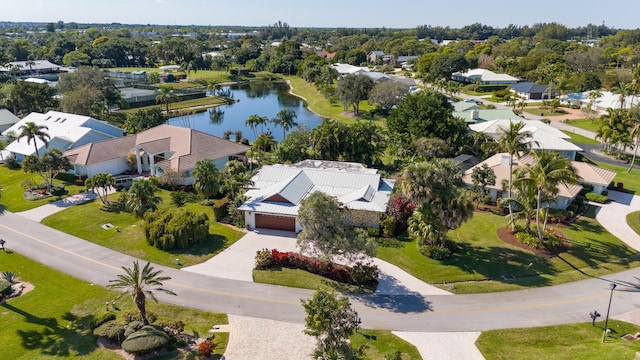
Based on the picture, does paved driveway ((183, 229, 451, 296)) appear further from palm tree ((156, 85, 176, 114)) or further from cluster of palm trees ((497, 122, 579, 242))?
palm tree ((156, 85, 176, 114))

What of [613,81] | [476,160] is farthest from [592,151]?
[613,81]

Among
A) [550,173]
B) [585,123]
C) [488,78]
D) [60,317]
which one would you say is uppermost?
[488,78]

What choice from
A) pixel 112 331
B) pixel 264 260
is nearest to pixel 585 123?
pixel 264 260

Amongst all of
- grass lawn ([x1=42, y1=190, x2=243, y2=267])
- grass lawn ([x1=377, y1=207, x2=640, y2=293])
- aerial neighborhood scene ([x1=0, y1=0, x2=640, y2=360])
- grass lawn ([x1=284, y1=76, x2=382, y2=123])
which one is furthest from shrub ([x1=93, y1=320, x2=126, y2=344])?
grass lawn ([x1=284, y1=76, x2=382, y2=123])

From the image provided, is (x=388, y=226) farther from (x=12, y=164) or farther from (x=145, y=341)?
(x=12, y=164)

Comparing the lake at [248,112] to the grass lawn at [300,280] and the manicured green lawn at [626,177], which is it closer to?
the manicured green lawn at [626,177]
